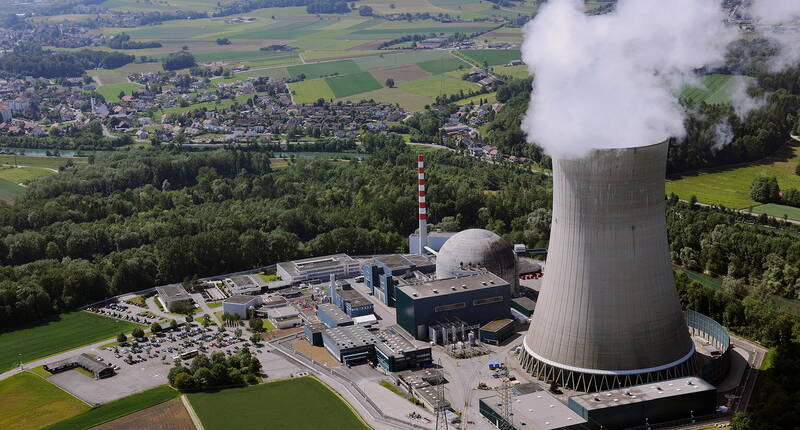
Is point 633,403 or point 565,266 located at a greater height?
point 565,266

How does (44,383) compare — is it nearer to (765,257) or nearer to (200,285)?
(200,285)

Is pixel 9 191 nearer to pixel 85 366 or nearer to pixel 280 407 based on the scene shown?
pixel 85 366

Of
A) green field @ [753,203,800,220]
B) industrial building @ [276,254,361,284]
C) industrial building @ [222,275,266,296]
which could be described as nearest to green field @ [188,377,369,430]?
industrial building @ [222,275,266,296]

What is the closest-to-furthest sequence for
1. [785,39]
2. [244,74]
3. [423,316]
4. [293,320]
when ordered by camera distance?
[423,316], [293,320], [785,39], [244,74]

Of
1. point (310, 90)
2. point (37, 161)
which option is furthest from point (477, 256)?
point (310, 90)

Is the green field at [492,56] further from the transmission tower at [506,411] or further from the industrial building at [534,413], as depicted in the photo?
the industrial building at [534,413]

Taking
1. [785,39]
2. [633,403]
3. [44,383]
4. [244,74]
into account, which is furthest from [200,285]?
[244,74]
